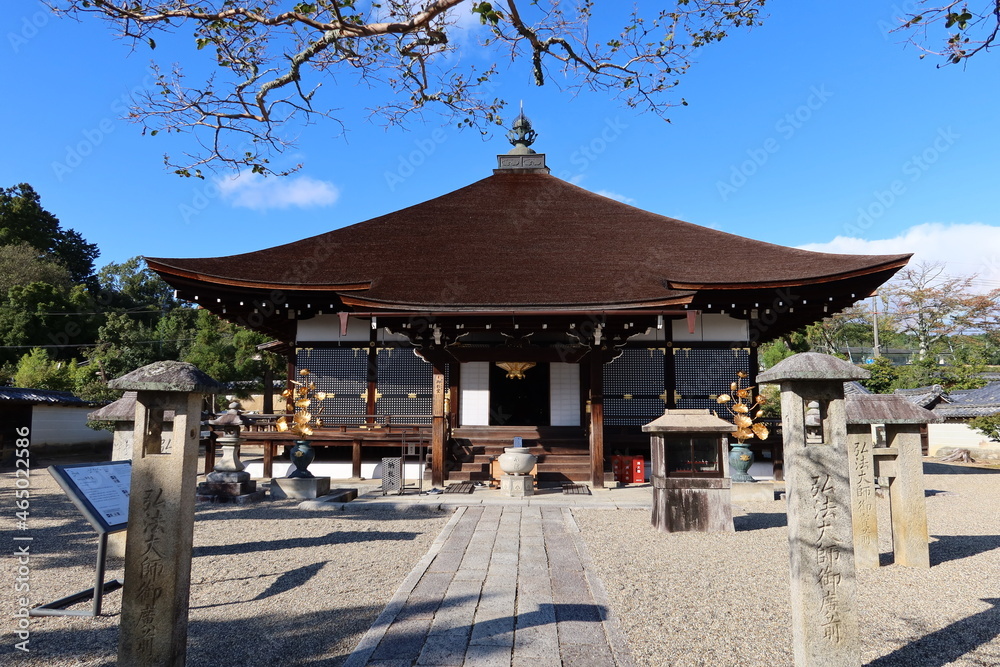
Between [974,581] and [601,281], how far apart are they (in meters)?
9.26

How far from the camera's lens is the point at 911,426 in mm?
5926

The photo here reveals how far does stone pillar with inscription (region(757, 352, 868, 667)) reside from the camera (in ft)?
10.6

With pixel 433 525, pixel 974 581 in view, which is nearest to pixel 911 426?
pixel 974 581

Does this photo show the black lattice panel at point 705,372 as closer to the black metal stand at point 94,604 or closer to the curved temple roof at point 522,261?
the curved temple roof at point 522,261

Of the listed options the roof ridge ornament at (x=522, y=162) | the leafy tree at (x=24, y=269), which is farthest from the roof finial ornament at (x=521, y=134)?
the leafy tree at (x=24, y=269)

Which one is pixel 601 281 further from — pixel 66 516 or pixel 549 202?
pixel 66 516

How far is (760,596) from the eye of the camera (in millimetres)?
4824

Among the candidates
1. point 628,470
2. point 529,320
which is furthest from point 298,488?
point 628,470

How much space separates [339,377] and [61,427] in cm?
1258

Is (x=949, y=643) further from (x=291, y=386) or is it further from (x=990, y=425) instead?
(x=990, y=425)

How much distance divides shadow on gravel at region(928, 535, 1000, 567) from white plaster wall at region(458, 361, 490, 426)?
8984mm

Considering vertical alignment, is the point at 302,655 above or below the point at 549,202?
below

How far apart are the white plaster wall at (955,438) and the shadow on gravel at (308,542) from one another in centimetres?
2237

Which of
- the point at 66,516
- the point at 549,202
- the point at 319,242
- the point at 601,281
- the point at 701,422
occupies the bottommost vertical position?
the point at 66,516
